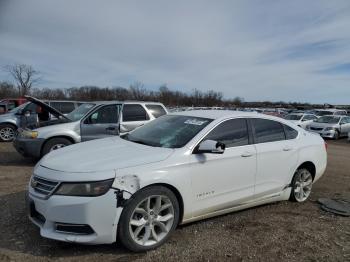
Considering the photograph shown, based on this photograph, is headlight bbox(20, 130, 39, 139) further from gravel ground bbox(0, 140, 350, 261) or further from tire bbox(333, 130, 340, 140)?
tire bbox(333, 130, 340, 140)

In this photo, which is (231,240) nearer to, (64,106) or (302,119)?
(64,106)

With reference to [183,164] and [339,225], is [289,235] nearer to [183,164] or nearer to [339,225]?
[339,225]

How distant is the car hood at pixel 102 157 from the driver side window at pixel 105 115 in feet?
14.1

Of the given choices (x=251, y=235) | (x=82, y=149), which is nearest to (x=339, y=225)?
(x=251, y=235)

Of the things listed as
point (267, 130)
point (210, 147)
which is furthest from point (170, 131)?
point (267, 130)

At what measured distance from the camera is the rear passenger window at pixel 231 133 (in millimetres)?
4562

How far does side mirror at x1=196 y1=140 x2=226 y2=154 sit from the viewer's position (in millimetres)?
4102

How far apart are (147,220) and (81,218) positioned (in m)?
0.75

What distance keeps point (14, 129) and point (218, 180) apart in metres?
11.3

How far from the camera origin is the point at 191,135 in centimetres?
441

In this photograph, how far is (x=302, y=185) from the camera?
18.7ft

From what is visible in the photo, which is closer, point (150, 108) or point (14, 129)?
point (150, 108)

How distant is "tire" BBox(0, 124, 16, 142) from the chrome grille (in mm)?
10430

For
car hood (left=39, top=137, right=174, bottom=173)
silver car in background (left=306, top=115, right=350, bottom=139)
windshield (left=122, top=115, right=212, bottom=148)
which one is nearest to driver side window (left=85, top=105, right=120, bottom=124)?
windshield (left=122, top=115, right=212, bottom=148)
